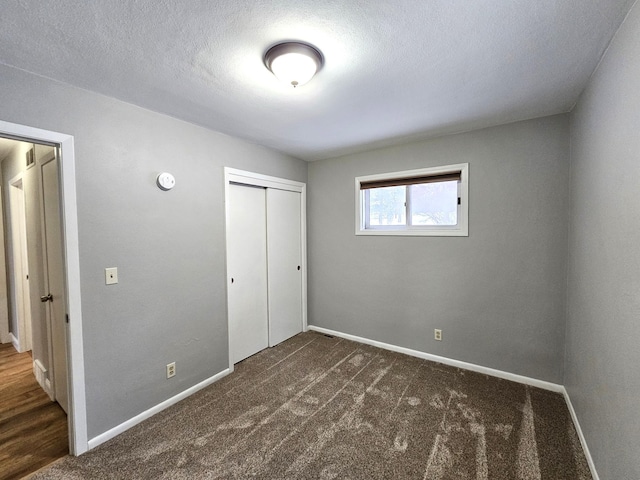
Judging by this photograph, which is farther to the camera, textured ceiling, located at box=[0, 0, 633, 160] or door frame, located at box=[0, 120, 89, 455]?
door frame, located at box=[0, 120, 89, 455]

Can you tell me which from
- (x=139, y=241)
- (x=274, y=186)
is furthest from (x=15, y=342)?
(x=274, y=186)

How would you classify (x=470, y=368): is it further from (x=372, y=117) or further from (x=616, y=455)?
(x=372, y=117)

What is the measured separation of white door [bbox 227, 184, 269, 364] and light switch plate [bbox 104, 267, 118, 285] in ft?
3.15

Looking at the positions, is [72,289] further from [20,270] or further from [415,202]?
[415,202]

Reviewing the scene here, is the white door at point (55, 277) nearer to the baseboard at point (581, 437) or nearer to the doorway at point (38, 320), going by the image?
the doorway at point (38, 320)

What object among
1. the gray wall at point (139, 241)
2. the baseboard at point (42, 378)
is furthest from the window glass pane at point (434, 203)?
the baseboard at point (42, 378)

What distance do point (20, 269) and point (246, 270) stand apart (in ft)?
8.98

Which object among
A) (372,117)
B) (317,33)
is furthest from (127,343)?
(372,117)

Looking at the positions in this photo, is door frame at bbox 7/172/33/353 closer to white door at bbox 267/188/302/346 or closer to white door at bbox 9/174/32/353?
white door at bbox 9/174/32/353

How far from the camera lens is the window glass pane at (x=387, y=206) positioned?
3.11 m

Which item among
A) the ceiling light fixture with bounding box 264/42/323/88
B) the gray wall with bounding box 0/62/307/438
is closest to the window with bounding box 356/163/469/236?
the gray wall with bounding box 0/62/307/438

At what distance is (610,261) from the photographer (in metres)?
1.39

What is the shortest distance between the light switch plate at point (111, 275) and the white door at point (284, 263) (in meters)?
Answer: 1.59

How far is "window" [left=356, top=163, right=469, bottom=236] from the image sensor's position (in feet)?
8.93
